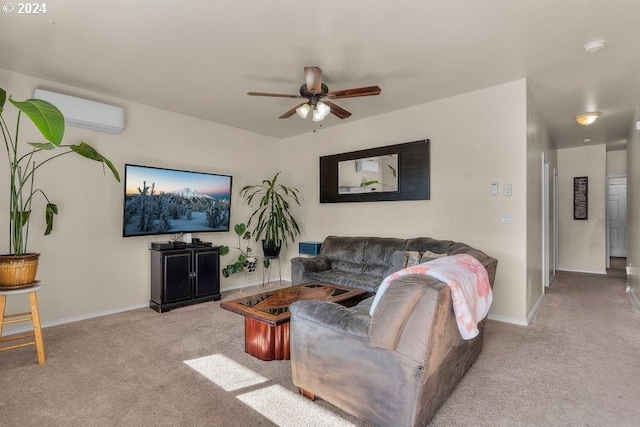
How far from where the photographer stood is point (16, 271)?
2529mm

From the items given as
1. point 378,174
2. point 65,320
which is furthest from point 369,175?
point 65,320

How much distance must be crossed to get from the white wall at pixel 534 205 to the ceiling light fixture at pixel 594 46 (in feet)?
2.74

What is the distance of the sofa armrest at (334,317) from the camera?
5.73 ft

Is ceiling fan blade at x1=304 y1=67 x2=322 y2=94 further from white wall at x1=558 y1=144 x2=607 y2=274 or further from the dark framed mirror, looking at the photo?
white wall at x1=558 y1=144 x2=607 y2=274

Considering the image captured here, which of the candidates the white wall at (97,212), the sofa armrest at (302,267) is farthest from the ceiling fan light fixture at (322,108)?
the white wall at (97,212)

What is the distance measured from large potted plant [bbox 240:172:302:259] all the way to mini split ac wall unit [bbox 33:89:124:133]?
2.01m

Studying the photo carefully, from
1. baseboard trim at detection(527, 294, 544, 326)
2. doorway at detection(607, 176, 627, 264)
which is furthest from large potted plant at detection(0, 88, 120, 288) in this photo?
doorway at detection(607, 176, 627, 264)

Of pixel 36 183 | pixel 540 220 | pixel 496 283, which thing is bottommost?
pixel 496 283

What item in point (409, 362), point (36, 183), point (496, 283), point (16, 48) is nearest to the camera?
point (409, 362)

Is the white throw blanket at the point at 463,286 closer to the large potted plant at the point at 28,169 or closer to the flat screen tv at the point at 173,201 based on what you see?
the large potted plant at the point at 28,169

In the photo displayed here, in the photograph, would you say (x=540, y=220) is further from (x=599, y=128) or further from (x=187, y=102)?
(x=187, y=102)

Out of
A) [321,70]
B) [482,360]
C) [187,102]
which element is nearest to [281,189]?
[187,102]

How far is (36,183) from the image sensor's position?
3398mm

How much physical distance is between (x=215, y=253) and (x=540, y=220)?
14.3ft
